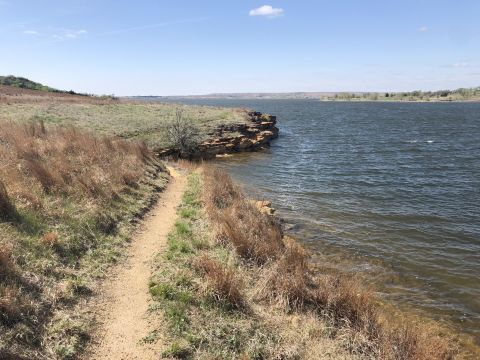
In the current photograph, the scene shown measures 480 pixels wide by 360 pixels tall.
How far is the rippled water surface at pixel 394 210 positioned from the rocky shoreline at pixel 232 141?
1.94 metres

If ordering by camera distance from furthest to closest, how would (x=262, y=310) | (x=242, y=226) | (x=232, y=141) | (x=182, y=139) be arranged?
(x=232, y=141) → (x=182, y=139) → (x=242, y=226) → (x=262, y=310)

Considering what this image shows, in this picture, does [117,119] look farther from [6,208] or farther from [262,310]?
[262,310]

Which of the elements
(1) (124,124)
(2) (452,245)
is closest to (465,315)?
(2) (452,245)

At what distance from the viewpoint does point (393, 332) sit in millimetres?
8531

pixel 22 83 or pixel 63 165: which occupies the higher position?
pixel 22 83

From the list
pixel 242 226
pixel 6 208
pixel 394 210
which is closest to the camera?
pixel 6 208

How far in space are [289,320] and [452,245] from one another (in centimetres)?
1027

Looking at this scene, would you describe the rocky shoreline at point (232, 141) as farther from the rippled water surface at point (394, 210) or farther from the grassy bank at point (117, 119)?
the rippled water surface at point (394, 210)

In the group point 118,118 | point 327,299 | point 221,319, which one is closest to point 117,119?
point 118,118

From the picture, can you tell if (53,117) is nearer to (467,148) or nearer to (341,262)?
(341,262)

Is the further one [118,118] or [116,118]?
[118,118]

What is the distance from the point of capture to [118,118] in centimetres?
4084

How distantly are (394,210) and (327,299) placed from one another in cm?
1257

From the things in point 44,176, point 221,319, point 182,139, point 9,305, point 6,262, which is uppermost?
point 44,176
